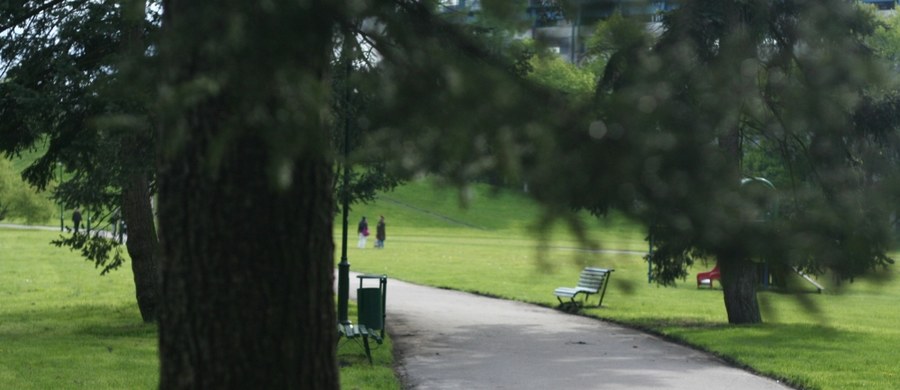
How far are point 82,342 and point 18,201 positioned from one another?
2796 inches

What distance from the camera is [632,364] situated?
14.0m

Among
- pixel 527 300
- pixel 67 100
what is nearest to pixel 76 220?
pixel 527 300

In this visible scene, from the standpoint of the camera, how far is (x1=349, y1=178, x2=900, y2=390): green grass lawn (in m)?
3.99

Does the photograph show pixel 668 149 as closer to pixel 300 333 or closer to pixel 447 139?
pixel 447 139

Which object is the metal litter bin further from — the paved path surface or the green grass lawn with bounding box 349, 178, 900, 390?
the green grass lawn with bounding box 349, 178, 900, 390

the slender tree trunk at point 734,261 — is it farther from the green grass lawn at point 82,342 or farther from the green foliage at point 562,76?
the green grass lawn at point 82,342

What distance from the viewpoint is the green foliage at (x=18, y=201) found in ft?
273

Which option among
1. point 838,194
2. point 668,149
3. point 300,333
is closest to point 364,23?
point 668,149

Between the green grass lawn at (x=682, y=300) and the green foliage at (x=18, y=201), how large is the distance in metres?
37.2

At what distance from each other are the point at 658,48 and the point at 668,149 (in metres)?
0.50

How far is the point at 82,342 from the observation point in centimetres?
1669

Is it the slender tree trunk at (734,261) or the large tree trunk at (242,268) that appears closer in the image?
the slender tree trunk at (734,261)

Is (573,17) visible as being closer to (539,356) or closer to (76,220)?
(539,356)

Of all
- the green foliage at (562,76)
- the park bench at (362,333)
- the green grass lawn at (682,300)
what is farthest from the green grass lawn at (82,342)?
the green foliage at (562,76)
